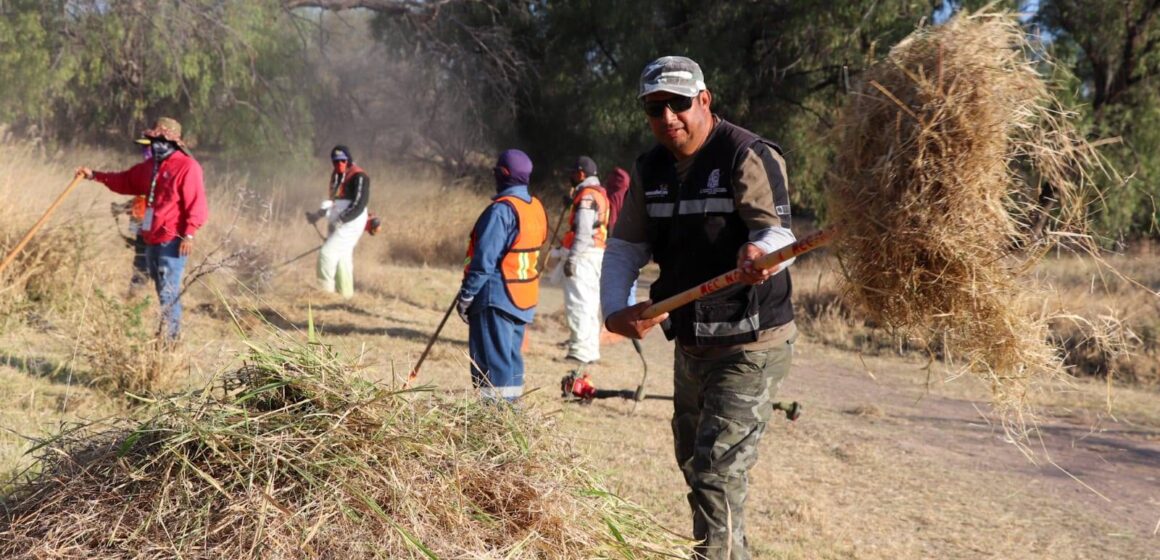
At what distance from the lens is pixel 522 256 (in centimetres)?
594

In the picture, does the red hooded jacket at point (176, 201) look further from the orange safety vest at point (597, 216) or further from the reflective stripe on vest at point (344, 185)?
the reflective stripe on vest at point (344, 185)

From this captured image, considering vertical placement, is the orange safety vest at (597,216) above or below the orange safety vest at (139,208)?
above

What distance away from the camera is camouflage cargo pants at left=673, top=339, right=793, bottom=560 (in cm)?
341

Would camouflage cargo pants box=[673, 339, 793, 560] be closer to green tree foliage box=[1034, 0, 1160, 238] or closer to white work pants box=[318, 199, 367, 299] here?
white work pants box=[318, 199, 367, 299]

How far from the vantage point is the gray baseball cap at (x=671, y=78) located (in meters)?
3.42

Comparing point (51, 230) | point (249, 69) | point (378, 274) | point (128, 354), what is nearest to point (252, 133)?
point (249, 69)

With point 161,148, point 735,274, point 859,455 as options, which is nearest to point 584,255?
point 859,455

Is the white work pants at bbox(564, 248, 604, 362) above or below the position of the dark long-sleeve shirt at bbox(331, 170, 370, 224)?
below

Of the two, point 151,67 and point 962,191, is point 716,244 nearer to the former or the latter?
point 962,191

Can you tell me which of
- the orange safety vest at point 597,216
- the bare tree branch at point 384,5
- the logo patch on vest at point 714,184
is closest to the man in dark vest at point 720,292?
the logo patch on vest at point 714,184

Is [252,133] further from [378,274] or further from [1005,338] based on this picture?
[1005,338]

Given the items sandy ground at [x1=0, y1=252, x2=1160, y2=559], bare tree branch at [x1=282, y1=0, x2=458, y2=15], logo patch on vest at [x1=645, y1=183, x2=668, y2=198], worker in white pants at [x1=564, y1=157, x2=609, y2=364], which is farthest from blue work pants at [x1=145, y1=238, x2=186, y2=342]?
bare tree branch at [x1=282, y1=0, x2=458, y2=15]

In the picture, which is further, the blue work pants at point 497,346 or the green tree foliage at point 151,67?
the green tree foliage at point 151,67

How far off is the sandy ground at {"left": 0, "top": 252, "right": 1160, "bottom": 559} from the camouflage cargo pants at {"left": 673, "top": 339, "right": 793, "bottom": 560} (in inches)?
13.9
